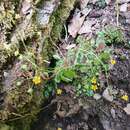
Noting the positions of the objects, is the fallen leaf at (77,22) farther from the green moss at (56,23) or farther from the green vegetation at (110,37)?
the green vegetation at (110,37)

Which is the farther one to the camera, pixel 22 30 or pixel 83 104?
pixel 83 104

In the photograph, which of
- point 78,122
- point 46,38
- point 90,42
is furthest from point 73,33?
point 78,122

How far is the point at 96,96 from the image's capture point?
2.70 m

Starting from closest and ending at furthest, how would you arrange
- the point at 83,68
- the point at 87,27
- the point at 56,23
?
1. the point at 83,68
2. the point at 56,23
3. the point at 87,27

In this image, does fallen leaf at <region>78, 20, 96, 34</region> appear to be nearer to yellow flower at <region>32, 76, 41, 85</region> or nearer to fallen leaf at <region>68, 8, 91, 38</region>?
fallen leaf at <region>68, 8, 91, 38</region>

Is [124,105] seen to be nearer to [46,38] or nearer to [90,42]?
[90,42]

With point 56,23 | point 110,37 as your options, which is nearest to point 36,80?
point 56,23

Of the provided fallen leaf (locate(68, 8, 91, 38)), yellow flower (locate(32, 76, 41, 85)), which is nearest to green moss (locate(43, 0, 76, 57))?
fallen leaf (locate(68, 8, 91, 38))

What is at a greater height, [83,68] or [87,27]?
[87,27]

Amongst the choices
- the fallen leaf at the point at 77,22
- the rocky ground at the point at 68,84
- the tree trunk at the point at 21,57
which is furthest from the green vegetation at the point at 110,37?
the tree trunk at the point at 21,57

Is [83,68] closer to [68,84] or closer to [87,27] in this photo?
[68,84]

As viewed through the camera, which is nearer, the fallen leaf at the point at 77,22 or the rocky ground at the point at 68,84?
the rocky ground at the point at 68,84

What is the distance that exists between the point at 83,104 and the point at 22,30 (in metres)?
0.75

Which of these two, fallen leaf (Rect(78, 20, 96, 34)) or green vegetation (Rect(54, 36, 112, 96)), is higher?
fallen leaf (Rect(78, 20, 96, 34))
